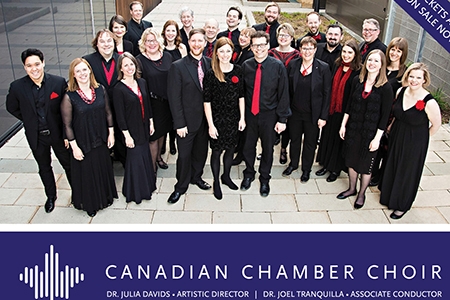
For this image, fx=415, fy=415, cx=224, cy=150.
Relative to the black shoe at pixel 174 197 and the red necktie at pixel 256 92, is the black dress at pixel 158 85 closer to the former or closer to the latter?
the black shoe at pixel 174 197

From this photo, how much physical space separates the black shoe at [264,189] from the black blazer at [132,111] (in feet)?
4.67

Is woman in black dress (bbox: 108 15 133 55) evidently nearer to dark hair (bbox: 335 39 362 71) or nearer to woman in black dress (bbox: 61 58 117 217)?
woman in black dress (bbox: 61 58 117 217)

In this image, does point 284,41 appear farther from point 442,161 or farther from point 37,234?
point 37,234

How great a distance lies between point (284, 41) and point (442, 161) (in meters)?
2.82

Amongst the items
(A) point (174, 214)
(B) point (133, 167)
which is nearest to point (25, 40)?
(B) point (133, 167)

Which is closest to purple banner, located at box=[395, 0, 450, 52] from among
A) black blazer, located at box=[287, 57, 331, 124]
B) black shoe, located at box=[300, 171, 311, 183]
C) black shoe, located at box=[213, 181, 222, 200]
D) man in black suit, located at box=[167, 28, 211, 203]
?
black blazer, located at box=[287, 57, 331, 124]

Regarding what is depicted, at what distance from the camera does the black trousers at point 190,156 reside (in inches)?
172

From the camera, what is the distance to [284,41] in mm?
4711

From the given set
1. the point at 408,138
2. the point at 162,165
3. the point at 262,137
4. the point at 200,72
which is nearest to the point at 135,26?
the point at 162,165

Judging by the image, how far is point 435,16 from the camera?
4266mm

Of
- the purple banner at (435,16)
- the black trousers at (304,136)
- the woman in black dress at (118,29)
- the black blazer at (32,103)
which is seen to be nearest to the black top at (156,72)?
the woman in black dress at (118,29)

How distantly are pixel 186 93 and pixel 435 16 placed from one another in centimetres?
268

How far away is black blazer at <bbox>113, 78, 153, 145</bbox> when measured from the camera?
401 centimetres

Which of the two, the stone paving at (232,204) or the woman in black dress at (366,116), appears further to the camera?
the stone paving at (232,204)
